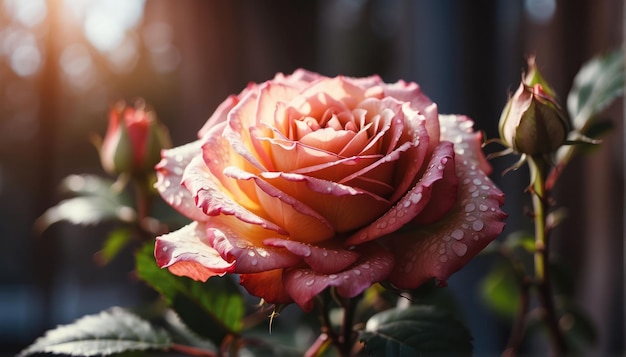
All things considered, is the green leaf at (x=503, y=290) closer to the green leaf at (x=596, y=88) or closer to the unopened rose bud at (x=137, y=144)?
the green leaf at (x=596, y=88)

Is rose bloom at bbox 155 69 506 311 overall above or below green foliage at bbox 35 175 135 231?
above

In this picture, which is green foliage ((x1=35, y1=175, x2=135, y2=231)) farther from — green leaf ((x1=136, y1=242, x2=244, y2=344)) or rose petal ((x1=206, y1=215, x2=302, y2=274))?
rose petal ((x1=206, y1=215, x2=302, y2=274))

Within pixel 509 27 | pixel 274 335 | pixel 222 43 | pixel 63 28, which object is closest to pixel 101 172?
pixel 63 28

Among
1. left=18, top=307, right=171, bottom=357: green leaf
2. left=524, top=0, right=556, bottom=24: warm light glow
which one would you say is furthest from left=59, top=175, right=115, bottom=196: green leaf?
left=524, top=0, right=556, bottom=24: warm light glow

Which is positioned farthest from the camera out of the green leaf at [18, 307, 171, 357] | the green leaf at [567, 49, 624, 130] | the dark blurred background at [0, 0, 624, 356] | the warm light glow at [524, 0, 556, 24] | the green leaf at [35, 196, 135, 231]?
the warm light glow at [524, 0, 556, 24]

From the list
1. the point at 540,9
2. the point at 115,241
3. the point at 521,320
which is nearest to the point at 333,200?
the point at 521,320

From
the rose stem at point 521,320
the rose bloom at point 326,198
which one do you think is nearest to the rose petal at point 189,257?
the rose bloom at point 326,198
